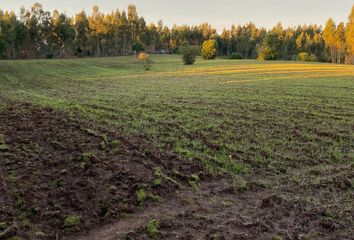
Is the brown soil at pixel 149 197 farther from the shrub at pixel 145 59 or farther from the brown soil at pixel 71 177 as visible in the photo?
the shrub at pixel 145 59

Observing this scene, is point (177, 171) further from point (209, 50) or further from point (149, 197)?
point (209, 50)

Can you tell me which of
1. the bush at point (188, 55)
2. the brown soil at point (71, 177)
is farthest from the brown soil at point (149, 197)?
the bush at point (188, 55)

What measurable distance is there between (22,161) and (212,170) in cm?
494

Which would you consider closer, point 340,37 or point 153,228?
point 153,228

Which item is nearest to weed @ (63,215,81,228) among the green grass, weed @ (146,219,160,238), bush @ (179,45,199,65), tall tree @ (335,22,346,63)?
weed @ (146,219,160,238)

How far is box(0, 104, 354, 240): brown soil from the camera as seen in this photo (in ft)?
19.0

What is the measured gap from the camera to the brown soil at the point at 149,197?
580 centimetres

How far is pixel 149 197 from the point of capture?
7027 mm

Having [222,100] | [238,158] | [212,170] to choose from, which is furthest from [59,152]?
[222,100]

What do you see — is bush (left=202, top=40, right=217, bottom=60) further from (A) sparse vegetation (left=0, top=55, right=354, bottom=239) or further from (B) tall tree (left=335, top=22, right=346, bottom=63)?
(A) sparse vegetation (left=0, top=55, right=354, bottom=239)

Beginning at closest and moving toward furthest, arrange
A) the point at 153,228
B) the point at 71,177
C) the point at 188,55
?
the point at 153,228, the point at 71,177, the point at 188,55

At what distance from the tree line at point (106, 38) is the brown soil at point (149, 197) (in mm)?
72922

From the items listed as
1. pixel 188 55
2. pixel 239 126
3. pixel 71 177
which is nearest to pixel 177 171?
pixel 71 177

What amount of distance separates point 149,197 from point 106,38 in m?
92.4
